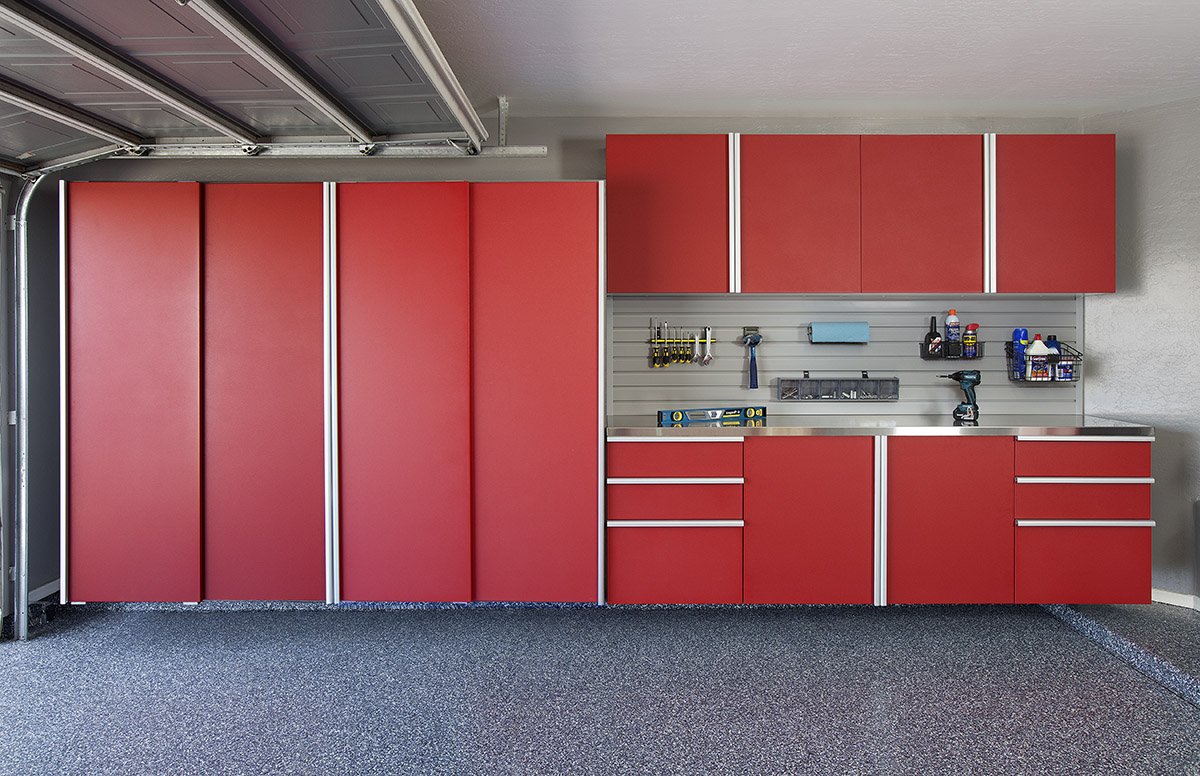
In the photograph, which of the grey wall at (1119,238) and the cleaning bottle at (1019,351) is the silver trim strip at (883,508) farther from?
A: the grey wall at (1119,238)


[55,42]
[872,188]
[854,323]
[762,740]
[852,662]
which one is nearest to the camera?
[55,42]

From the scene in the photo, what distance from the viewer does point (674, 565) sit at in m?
3.54

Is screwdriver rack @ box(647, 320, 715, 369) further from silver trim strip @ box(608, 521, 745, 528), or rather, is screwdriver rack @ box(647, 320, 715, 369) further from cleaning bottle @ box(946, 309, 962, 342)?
cleaning bottle @ box(946, 309, 962, 342)

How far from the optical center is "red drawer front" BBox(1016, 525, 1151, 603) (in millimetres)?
3507

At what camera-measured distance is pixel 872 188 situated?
3.74 metres

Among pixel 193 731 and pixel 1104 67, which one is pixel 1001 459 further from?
pixel 193 731

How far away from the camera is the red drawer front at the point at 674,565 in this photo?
3533mm

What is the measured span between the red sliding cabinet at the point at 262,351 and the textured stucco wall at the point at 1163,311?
4.35 metres

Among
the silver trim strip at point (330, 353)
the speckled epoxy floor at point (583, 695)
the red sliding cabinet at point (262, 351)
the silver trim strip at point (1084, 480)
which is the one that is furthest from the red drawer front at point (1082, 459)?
the red sliding cabinet at point (262, 351)

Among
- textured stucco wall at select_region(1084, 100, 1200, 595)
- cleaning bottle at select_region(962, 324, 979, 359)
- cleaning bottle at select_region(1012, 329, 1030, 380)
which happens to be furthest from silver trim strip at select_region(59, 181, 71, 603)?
textured stucco wall at select_region(1084, 100, 1200, 595)

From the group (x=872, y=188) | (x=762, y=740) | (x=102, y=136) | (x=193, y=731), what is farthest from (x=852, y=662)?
(x=102, y=136)

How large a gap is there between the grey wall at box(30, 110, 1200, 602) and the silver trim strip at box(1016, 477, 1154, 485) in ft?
1.99

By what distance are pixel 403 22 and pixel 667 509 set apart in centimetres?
239

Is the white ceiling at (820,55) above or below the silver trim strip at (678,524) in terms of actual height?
above
